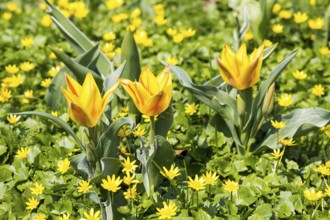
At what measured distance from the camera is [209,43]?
358 centimetres

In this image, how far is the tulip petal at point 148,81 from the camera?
6.56 feet

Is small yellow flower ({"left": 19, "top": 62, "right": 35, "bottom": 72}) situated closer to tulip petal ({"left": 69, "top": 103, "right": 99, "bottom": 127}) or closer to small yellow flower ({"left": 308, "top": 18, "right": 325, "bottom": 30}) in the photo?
tulip petal ({"left": 69, "top": 103, "right": 99, "bottom": 127})

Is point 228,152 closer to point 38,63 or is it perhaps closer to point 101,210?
point 101,210

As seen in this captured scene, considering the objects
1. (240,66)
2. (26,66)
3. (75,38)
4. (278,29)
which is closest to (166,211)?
(240,66)

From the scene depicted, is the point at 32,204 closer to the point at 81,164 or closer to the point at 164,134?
the point at 81,164

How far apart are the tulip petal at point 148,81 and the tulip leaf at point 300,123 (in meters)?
0.73

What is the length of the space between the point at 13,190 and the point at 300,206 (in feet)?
4.13

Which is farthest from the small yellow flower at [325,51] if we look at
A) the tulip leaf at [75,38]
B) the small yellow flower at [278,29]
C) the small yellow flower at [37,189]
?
the small yellow flower at [37,189]

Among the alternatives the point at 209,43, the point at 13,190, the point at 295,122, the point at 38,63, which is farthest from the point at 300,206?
the point at 38,63

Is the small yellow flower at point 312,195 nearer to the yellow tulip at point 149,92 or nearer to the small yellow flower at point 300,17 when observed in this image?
the yellow tulip at point 149,92

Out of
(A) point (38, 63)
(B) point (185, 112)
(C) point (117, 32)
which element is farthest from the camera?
(C) point (117, 32)

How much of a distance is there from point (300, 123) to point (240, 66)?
452mm

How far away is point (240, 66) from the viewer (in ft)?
7.29

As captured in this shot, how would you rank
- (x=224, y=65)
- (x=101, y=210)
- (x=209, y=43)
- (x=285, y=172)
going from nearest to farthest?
1. (x=101, y=210)
2. (x=224, y=65)
3. (x=285, y=172)
4. (x=209, y=43)
